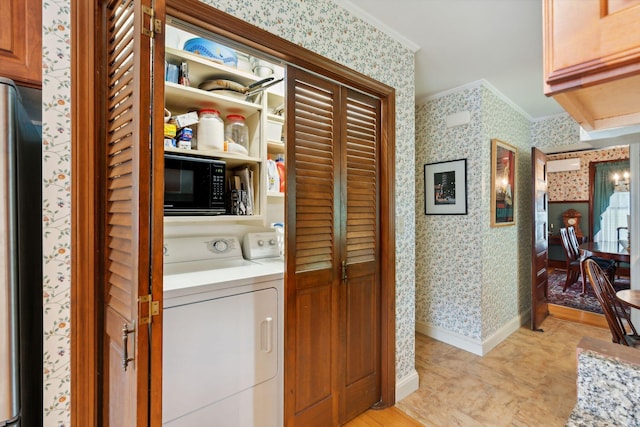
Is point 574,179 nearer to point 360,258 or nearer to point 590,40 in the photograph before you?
point 360,258

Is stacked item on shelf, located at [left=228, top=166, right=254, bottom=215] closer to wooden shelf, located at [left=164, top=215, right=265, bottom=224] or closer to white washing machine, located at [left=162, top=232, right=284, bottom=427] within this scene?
wooden shelf, located at [left=164, top=215, right=265, bottom=224]

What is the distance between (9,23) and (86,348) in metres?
1.03

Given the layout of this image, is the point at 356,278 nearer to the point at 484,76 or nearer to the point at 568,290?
the point at 484,76

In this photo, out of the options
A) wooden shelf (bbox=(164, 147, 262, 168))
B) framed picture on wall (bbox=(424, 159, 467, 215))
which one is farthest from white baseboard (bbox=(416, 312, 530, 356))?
wooden shelf (bbox=(164, 147, 262, 168))

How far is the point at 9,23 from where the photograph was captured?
87 centimetres

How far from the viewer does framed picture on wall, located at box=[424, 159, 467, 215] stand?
2.95 meters

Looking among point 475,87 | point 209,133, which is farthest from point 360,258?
point 475,87

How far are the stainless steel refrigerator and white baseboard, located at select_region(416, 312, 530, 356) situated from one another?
3.12m

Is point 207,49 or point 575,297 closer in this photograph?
point 207,49

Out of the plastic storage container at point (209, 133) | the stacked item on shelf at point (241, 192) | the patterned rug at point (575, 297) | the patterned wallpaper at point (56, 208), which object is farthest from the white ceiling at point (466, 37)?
the patterned rug at point (575, 297)

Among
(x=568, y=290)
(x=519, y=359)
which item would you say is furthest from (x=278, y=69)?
(x=568, y=290)

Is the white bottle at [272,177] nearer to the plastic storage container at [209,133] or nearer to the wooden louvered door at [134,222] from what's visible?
the plastic storage container at [209,133]

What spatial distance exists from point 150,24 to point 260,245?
151 cm

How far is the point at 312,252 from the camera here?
1.69m
